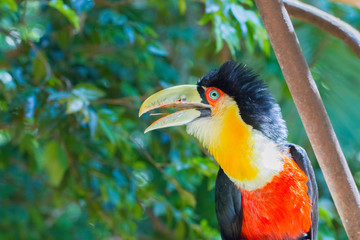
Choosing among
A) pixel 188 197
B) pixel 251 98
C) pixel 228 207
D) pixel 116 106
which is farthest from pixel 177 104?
pixel 116 106

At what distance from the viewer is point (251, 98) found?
5.23ft

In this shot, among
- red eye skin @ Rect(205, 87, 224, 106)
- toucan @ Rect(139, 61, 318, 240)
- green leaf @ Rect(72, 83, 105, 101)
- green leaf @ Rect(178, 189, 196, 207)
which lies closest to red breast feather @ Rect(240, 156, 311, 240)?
toucan @ Rect(139, 61, 318, 240)

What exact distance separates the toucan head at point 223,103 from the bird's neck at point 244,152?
23 mm

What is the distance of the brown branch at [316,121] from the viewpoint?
1224mm

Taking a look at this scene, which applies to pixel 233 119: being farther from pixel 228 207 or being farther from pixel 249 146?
pixel 228 207

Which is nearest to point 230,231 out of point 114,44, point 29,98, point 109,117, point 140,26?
point 109,117

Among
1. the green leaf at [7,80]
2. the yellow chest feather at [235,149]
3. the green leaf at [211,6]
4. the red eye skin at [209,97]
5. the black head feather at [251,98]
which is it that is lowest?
the green leaf at [7,80]

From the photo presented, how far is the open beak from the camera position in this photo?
60.4 inches

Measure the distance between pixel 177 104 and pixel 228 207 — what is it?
426 mm

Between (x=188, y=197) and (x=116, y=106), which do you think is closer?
(x=188, y=197)

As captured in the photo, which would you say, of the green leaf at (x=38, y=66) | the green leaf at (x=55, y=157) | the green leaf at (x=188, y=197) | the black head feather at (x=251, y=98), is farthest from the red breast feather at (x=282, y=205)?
the green leaf at (x=38, y=66)

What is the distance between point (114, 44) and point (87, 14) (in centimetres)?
35

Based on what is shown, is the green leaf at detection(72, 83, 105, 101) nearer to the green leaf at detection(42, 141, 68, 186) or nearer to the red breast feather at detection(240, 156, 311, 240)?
the green leaf at detection(42, 141, 68, 186)

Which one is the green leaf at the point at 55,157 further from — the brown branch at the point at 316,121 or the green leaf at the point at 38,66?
the brown branch at the point at 316,121
